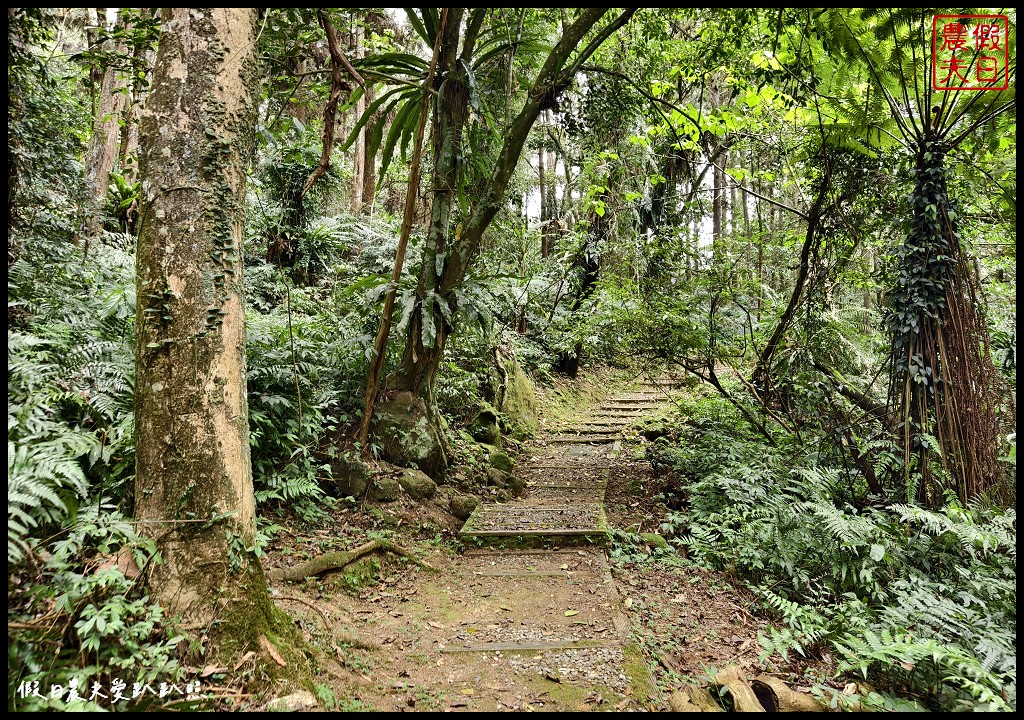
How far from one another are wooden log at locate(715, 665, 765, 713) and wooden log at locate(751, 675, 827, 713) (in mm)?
50

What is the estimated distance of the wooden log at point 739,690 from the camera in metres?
2.75

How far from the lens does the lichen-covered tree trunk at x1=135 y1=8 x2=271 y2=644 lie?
98.5 inches

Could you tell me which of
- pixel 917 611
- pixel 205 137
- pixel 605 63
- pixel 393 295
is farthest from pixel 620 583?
pixel 605 63

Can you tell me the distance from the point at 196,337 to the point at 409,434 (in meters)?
3.44

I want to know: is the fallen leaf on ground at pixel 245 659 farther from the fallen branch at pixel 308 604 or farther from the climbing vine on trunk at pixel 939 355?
the climbing vine on trunk at pixel 939 355

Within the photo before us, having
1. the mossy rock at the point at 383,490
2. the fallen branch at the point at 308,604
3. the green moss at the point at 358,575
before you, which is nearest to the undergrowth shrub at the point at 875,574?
the fallen branch at the point at 308,604

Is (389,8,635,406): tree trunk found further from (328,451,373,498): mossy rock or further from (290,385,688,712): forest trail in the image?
(290,385,688,712): forest trail

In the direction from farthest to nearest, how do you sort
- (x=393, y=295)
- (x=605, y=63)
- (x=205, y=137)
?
(x=605, y=63) → (x=393, y=295) → (x=205, y=137)

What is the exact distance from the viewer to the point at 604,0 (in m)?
4.55

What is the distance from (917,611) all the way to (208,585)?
13.8ft

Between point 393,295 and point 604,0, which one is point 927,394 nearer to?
point 604,0

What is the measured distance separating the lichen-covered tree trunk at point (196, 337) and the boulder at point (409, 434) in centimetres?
307

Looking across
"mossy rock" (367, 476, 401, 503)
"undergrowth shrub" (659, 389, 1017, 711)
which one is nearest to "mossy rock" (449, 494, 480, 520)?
"mossy rock" (367, 476, 401, 503)

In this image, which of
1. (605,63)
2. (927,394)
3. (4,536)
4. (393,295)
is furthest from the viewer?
(605,63)
